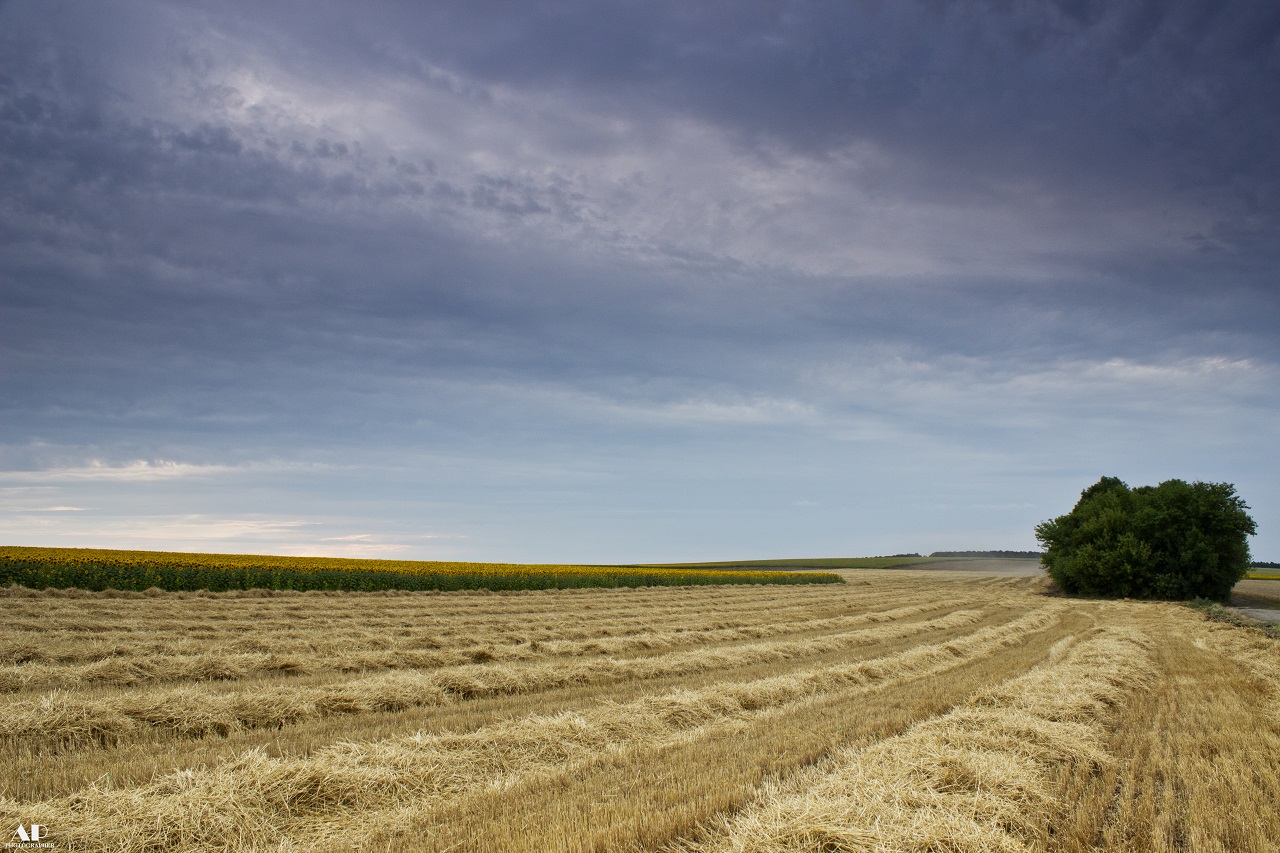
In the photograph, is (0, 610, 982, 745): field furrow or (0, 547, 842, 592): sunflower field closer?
(0, 610, 982, 745): field furrow

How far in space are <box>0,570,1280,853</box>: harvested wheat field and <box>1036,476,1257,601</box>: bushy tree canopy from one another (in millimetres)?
30503

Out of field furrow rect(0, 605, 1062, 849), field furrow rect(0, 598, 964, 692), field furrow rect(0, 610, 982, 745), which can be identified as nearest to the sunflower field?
field furrow rect(0, 598, 964, 692)

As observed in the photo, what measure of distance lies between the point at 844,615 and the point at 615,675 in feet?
42.6

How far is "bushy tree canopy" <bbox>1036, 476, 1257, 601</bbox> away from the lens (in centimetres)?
3903

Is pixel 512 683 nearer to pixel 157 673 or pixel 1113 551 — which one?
pixel 157 673

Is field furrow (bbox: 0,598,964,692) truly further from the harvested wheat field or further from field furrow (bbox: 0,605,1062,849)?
field furrow (bbox: 0,605,1062,849)

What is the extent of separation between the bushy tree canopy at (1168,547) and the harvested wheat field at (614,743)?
100 ft

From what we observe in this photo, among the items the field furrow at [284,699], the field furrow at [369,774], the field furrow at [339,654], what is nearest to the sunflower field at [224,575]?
the field furrow at [339,654]

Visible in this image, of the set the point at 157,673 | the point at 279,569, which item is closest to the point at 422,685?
the point at 157,673

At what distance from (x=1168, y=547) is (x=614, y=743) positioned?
4523 centimetres

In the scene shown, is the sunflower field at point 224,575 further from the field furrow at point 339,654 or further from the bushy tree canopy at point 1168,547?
the bushy tree canopy at point 1168,547

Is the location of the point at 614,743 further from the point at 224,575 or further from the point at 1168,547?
the point at 1168,547

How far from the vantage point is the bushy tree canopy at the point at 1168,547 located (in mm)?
39031

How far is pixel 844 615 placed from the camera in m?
21.7
